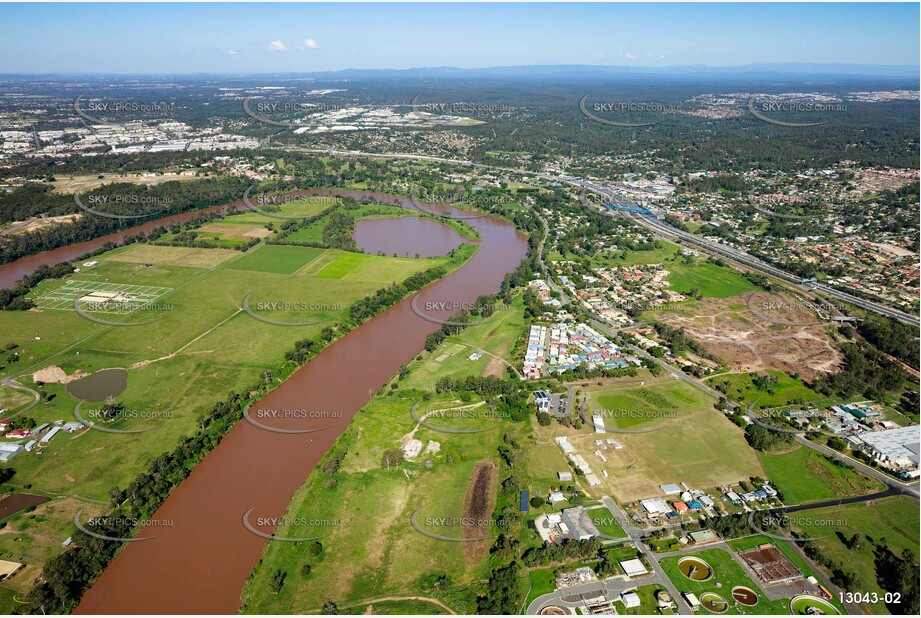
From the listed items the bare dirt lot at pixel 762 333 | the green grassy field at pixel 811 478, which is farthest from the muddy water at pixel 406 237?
the green grassy field at pixel 811 478

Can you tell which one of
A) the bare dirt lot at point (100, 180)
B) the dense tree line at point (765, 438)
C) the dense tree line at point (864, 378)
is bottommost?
the dense tree line at point (765, 438)

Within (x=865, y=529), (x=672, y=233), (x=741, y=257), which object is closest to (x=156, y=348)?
(x=865, y=529)

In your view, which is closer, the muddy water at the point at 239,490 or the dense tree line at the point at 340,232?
the muddy water at the point at 239,490

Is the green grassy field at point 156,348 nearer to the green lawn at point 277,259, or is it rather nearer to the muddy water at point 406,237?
the green lawn at point 277,259

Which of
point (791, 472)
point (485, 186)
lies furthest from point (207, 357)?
point (485, 186)

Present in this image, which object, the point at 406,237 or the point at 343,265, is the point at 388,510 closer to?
the point at 343,265

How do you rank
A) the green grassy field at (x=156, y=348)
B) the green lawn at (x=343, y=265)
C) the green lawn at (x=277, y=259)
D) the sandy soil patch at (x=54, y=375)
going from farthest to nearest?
1. the green lawn at (x=277, y=259)
2. the green lawn at (x=343, y=265)
3. the sandy soil patch at (x=54, y=375)
4. the green grassy field at (x=156, y=348)

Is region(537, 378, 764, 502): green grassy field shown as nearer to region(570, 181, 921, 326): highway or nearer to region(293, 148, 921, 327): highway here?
region(570, 181, 921, 326): highway

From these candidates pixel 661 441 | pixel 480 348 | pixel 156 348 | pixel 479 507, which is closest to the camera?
pixel 479 507

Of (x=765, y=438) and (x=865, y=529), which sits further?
(x=765, y=438)
